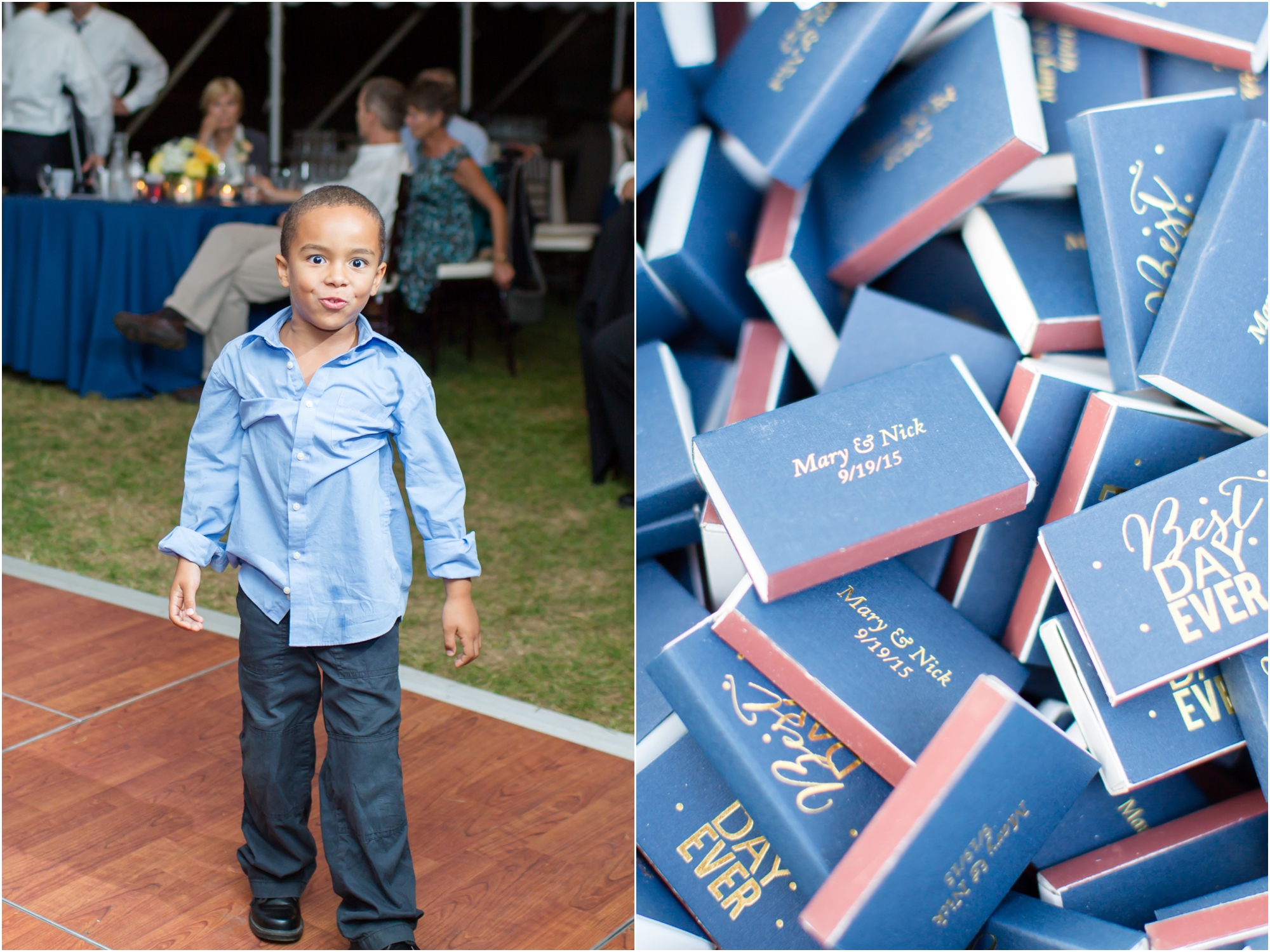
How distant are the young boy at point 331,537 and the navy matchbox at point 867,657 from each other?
325mm

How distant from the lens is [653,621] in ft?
3.83

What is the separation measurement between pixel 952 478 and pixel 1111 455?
196 millimetres

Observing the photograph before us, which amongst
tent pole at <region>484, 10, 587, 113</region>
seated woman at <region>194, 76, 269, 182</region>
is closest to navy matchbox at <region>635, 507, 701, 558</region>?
seated woman at <region>194, 76, 269, 182</region>

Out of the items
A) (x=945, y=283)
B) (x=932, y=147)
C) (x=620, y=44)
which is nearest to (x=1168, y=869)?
(x=945, y=283)

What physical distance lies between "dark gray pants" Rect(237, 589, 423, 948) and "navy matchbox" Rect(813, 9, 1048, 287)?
69 centimetres

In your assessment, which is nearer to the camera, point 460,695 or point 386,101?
point 460,695

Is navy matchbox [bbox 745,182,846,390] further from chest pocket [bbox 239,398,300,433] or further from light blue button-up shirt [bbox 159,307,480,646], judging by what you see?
chest pocket [bbox 239,398,300,433]

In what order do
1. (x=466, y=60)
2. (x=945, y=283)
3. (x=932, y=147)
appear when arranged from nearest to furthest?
(x=932, y=147)
(x=945, y=283)
(x=466, y=60)

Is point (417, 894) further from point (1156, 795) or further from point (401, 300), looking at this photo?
point (401, 300)

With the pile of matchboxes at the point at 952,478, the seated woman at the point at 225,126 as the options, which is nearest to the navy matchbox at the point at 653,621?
the pile of matchboxes at the point at 952,478

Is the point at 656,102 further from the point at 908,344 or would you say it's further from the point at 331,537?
the point at 331,537

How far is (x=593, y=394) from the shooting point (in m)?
2.95

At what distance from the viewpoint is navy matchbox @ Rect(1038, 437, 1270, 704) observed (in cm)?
95

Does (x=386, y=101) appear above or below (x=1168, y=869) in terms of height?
above
